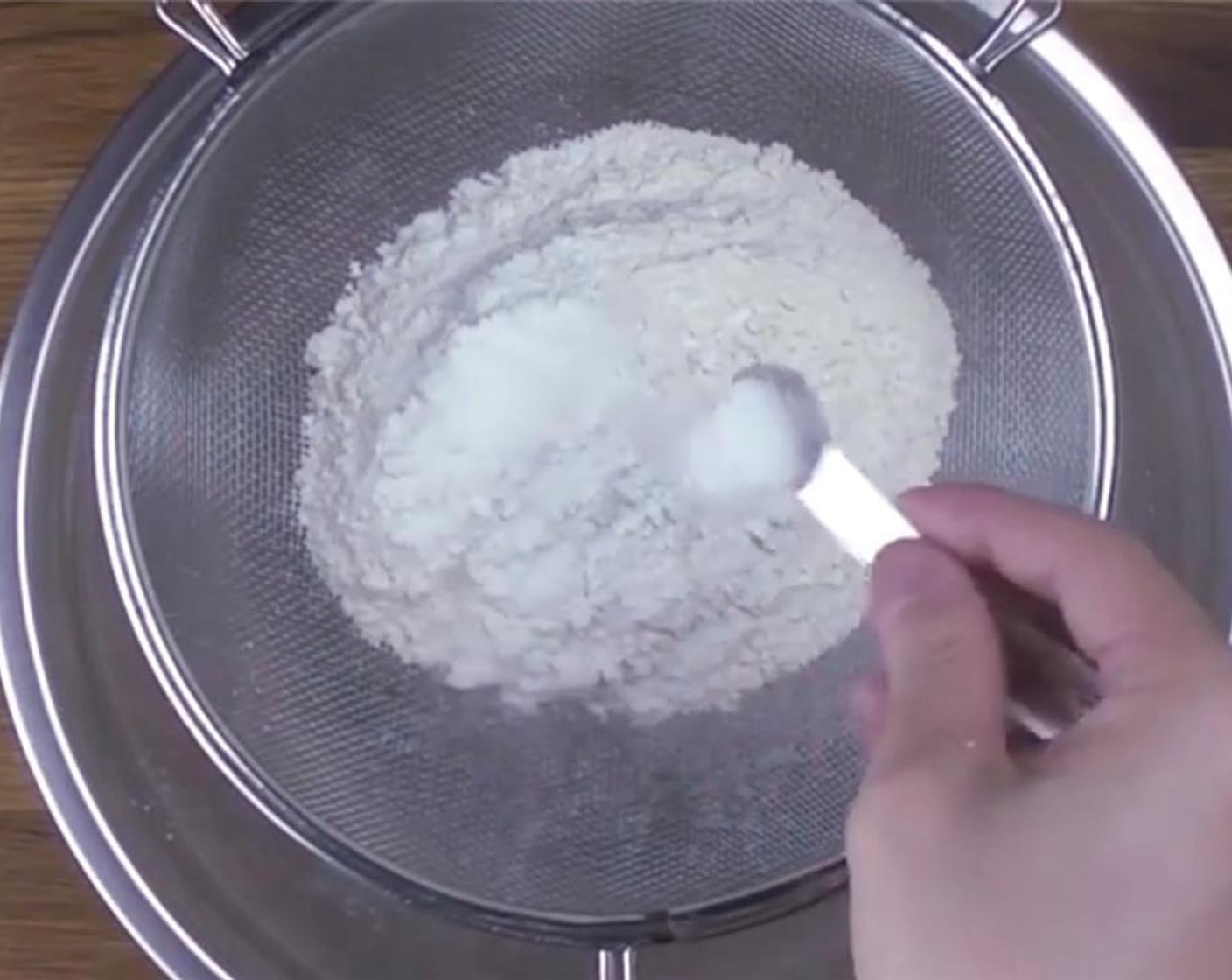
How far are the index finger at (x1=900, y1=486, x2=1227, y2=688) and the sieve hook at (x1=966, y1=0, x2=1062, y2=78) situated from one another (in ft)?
0.71

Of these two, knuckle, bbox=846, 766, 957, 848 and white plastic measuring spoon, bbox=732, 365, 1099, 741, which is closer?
knuckle, bbox=846, 766, 957, 848

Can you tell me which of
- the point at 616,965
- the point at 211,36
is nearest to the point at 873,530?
the point at 616,965

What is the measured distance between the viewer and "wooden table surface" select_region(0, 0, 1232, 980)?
2.82ft

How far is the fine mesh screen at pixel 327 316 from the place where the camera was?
2.77ft

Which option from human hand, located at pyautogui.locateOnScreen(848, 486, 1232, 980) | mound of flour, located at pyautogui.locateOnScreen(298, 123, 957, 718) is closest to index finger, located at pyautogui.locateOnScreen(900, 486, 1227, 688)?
human hand, located at pyautogui.locateOnScreen(848, 486, 1232, 980)

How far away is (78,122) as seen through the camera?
0.86m

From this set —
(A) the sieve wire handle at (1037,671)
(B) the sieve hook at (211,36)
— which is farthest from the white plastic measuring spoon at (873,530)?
(B) the sieve hook at (211,36)

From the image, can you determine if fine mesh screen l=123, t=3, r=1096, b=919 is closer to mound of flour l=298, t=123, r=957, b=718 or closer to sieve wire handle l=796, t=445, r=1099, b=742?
mound of flour l=298, t=123, r=957, b=718

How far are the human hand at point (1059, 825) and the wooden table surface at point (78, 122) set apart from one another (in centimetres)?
37

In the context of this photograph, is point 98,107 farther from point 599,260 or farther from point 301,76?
point 599,260

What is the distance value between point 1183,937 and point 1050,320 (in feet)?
1.25

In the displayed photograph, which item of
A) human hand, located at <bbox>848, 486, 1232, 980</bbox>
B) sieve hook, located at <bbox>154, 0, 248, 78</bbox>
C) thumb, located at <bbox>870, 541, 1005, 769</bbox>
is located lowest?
human hand, located at <bbox>848, 486, 1232, 980</bbox>

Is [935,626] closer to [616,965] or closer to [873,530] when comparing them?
[873,530]

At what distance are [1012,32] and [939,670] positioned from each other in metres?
0.32
